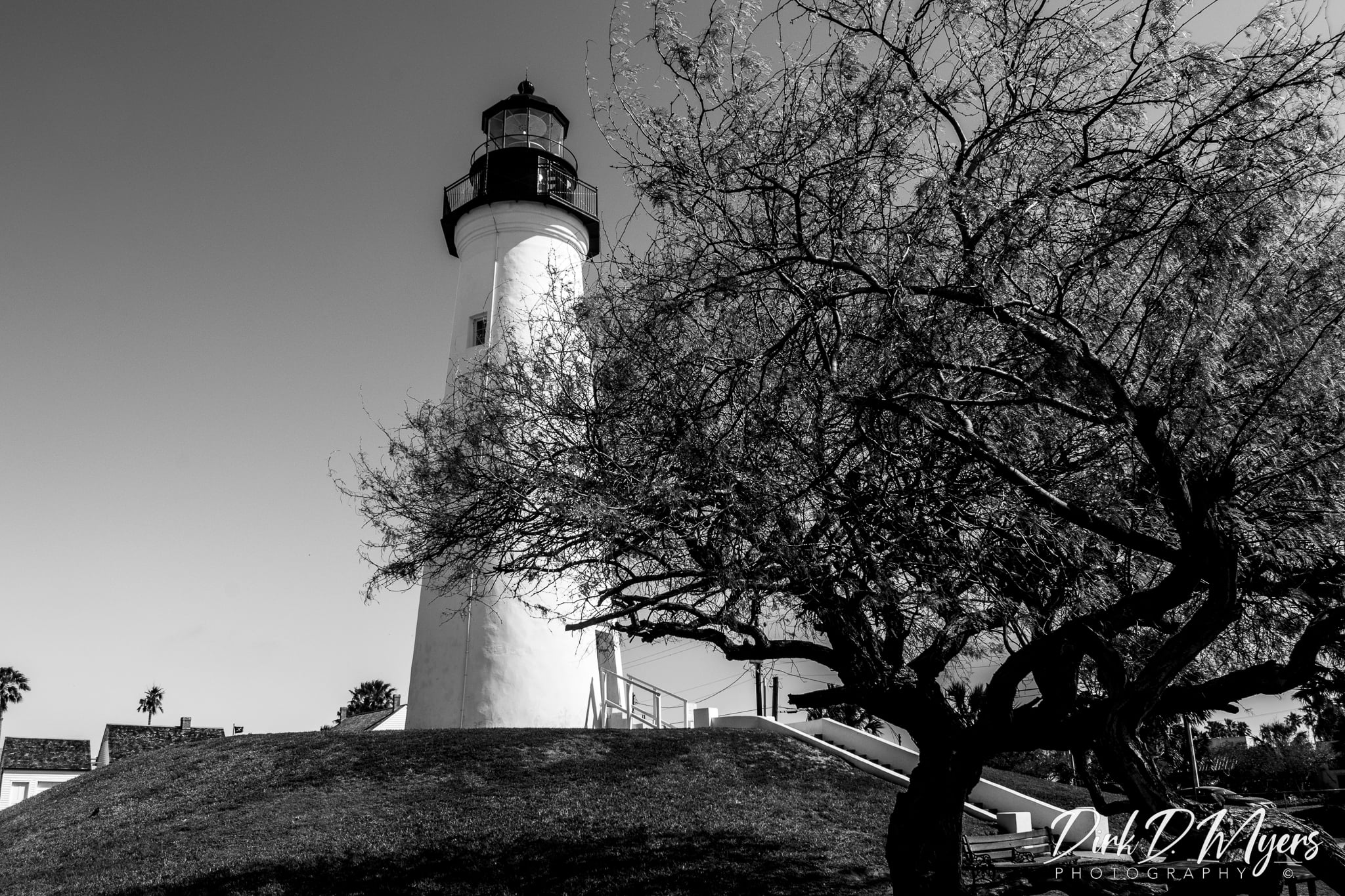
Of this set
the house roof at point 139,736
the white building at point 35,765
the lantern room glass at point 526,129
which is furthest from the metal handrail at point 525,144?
the white building at point 35,765

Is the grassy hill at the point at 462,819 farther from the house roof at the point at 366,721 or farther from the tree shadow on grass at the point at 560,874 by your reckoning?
the house roof at the point at 366,721

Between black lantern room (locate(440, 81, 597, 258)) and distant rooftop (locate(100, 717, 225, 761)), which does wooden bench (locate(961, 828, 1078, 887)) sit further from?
distant rooftop (locate(100, 717, 225, 761))

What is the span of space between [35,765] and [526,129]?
45855mm

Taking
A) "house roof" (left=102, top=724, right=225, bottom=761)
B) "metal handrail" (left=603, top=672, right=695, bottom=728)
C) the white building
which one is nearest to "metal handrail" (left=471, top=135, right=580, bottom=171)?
"metal handrail" (left=603, top=672, right=695, bottom=728)

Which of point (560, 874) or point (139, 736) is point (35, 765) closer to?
point (139, 736)

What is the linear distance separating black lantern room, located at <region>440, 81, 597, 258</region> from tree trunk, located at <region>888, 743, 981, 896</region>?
671 inches

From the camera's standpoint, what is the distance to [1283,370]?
17.5ft

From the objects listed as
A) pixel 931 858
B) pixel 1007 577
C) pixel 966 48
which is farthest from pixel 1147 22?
pixel 931 858

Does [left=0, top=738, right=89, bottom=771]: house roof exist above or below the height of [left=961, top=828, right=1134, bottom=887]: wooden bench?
above

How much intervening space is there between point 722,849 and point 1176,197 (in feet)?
31.2

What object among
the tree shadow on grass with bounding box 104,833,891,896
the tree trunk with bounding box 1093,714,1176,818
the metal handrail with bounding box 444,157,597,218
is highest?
the metal handrail with bounding box 444,157,597,218

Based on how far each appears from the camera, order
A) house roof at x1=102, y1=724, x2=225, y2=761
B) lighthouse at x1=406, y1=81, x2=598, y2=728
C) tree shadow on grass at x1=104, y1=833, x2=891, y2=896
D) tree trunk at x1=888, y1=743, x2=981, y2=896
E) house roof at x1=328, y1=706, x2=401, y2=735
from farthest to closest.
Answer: house roof at x1=102, y1=724, x2=225, y2=761 → house roof at x1=328, y1=706, x2=401, y2=735 → lighthouse at x1=406, y1=81, x2=598, y2=728 → tree shadow on grass at x1=104, y1=833, x2=891, y2=896 → tree trunk at x1=888, y1=743, x2=981, y2=896

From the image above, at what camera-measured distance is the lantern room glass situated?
2298 centimetres

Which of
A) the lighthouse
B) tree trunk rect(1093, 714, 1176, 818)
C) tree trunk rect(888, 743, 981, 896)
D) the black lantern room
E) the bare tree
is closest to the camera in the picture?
the bare tree
